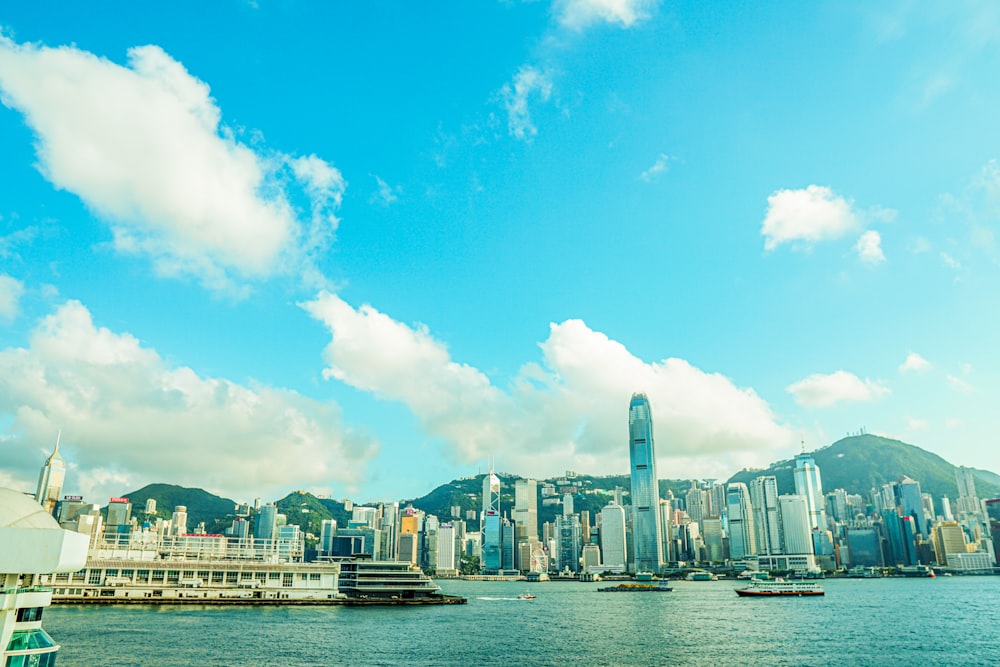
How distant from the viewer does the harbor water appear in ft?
184

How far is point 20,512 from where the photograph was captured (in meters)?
18.9

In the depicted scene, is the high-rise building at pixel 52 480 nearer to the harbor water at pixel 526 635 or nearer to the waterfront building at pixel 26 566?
the harbor water at pixel 526 635

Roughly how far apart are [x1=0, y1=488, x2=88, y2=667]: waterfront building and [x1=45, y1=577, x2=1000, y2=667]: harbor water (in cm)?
3720

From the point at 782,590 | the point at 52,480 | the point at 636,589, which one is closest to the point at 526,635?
the point at 782,590

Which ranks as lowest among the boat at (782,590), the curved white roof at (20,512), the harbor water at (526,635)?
the boat at (782,590)

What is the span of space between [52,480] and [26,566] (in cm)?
21673

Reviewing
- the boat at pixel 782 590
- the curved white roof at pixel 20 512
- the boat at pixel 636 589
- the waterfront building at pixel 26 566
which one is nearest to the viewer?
the waterfront building at pixel 26 566

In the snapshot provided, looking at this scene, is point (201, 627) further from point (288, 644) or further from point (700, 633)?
point (700, 633)

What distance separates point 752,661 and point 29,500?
55182 mm

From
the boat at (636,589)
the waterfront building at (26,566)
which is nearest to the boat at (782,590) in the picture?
the boat at (636,589)

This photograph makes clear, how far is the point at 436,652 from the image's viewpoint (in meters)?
59.9

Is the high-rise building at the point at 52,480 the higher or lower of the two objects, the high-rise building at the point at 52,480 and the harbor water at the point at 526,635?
the higher

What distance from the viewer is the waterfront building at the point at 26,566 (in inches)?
721

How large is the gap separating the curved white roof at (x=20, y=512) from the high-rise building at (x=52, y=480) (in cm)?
20757
